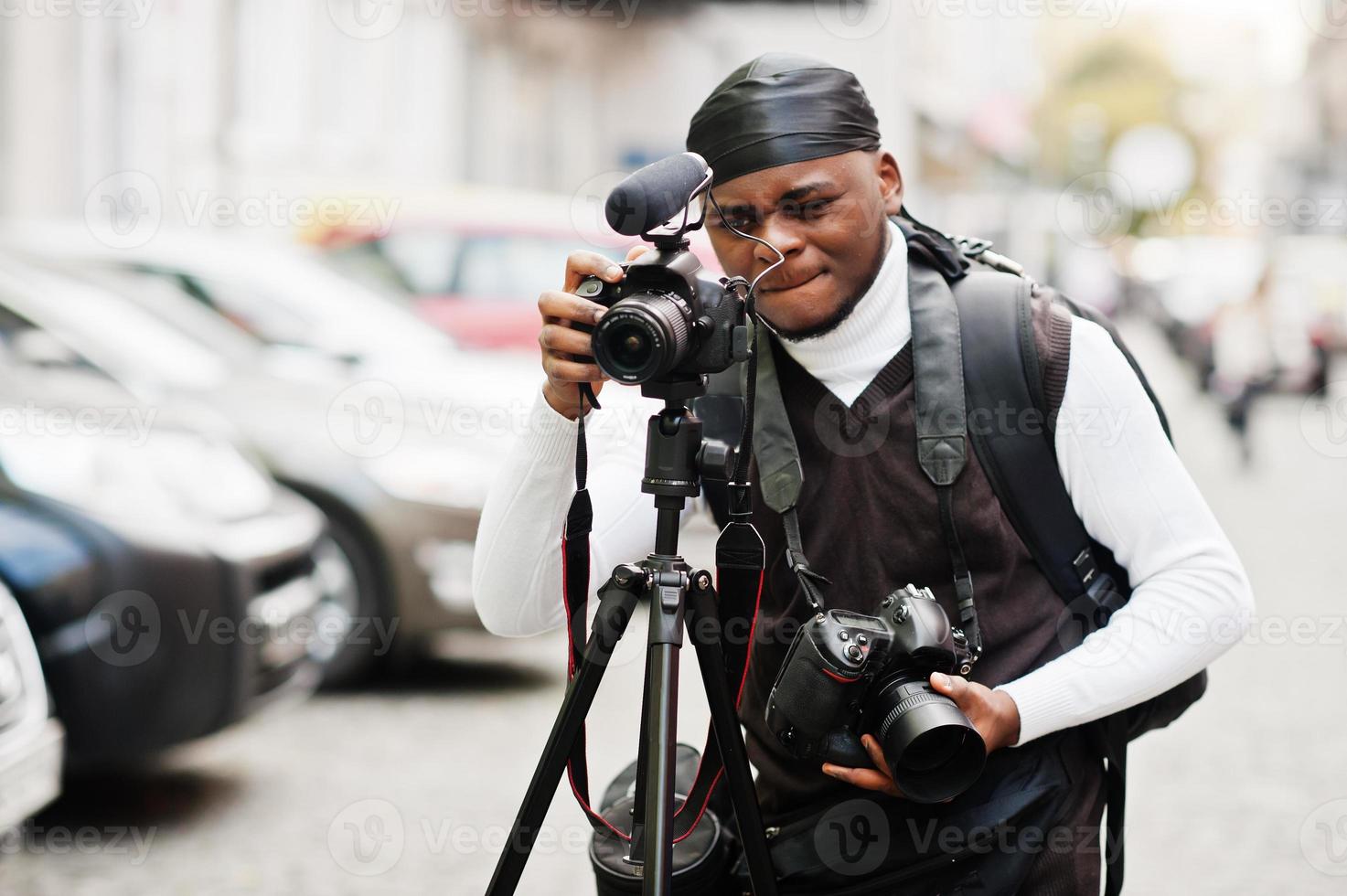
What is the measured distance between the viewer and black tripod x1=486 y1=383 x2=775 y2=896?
5.82 ft

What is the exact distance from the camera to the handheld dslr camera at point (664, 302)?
171cm

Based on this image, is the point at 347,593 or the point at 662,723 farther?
the point at 347,593

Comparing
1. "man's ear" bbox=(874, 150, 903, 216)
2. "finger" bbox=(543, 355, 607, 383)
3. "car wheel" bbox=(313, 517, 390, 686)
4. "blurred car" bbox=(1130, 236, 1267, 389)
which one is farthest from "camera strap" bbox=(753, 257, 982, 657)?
"blurred car" bbox=(1130, 236, 1267, 389)

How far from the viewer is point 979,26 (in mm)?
47156

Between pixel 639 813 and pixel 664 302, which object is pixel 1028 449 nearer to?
pixel 664 302

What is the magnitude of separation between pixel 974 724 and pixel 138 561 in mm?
2742

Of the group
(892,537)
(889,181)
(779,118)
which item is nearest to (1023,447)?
(892,537)

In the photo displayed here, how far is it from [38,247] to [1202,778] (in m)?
5.09

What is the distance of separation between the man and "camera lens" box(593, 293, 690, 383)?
140 mm

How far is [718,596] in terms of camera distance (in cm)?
192

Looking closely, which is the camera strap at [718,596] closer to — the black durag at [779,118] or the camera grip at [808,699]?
the camera grip at [808,699]

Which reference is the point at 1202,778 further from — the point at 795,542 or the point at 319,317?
the point at 319,317

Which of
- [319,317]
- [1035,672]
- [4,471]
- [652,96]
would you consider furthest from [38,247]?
[652,96]

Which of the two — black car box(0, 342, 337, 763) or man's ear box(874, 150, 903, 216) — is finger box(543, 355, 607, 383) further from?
black car box(0, 342, 337, 763)
